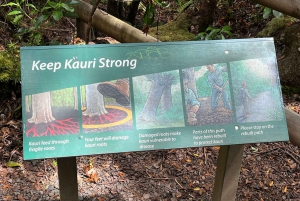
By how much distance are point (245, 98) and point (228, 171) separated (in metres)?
0.44

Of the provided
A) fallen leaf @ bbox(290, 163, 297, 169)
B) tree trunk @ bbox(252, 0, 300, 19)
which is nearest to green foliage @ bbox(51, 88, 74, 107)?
tree trunk @ bbox(252, 0, 300, 19)

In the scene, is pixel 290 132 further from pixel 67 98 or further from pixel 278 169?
pixel 67 98

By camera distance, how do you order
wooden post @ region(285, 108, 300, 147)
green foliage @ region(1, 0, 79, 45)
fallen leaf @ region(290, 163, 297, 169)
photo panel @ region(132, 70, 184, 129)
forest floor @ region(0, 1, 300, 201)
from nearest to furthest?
photo panel @ region(132, 70, 184, 129), wooden post @ region(285, 108, 300, 147), green foliage @ region(1, 0, 79, 45), forest floor @ region(0, 1, 300, 201), fallen leaf @ region(290, 163, 297, 169)

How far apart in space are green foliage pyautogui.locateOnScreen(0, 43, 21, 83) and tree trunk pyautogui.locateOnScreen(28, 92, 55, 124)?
5.32 feet

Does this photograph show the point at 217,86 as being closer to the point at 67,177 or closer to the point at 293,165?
the point at 67,177

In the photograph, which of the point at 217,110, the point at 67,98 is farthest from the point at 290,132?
the point at 67,98

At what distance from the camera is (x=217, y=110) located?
1.59 metres

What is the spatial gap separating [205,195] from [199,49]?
3.93 feet

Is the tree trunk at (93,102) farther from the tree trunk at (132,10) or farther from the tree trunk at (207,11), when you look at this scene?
the tree trunk at (132,10)

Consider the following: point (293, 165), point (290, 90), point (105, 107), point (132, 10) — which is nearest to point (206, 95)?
point (105, 107)

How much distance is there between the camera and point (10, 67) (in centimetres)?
304

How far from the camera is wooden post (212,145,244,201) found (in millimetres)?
1783

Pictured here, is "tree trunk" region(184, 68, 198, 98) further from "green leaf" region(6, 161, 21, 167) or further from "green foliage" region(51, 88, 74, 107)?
"green leaf" region(6, 161, 21, 167)

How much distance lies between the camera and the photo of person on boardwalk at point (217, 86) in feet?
5.23
